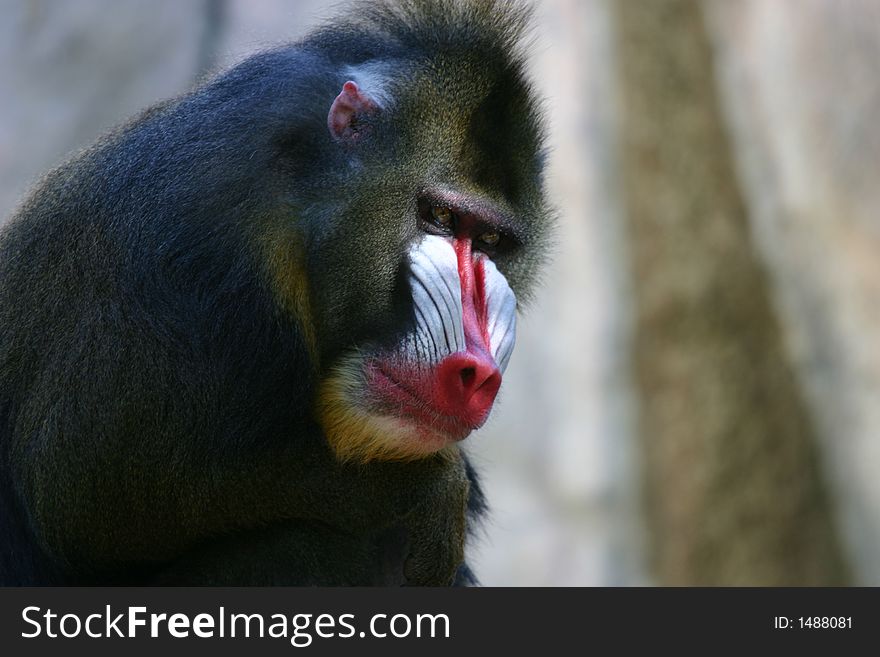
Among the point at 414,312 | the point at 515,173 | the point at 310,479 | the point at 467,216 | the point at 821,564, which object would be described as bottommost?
the point at 310,479

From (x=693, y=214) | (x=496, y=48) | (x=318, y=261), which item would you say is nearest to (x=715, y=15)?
(x=693, y=214)

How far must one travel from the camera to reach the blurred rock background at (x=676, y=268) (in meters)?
6.91

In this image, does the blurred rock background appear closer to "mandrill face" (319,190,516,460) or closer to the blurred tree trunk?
the blurred tree trunk

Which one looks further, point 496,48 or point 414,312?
point 496,48

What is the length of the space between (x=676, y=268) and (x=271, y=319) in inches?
188

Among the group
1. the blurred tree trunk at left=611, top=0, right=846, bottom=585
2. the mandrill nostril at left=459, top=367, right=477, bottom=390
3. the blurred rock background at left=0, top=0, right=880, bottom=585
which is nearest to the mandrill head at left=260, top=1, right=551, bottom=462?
the mandrill nostril at left=459, top=367, right=477, bottom=390

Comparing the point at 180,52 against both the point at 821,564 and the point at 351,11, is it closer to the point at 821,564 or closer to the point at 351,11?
the point at 351,11

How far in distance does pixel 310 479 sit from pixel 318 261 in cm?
58

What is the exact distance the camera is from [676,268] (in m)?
7.43

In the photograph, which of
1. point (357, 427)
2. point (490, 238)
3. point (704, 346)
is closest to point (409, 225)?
point (490, 238)

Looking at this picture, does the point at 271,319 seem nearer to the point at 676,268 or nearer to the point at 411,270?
the point at 411,270

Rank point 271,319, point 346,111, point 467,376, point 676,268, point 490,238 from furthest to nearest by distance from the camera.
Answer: point 676,268
point 490,238
point 346,111
point 271,319
point 467,376

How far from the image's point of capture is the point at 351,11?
3439 millimetres

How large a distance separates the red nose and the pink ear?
67cm
